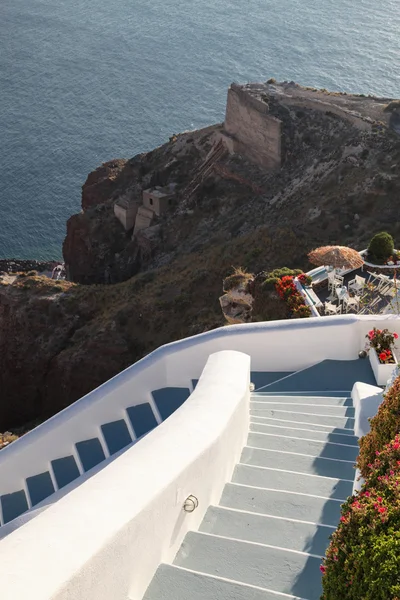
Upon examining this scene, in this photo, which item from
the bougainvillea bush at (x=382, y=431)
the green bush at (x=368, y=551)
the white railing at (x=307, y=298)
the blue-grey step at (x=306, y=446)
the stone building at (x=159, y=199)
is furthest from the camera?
the stone building at (x=159, y=199)

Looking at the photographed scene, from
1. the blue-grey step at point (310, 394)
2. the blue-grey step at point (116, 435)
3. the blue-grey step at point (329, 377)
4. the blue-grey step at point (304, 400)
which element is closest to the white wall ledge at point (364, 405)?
the blue-grey step at point (304, 400)

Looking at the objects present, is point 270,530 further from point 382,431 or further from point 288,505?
point 382,431

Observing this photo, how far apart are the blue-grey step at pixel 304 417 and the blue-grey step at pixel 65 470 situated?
2.66 m

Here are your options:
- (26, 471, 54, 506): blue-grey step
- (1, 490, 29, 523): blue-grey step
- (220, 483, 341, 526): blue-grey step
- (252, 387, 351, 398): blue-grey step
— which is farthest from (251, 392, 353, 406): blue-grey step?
(1, 490, 29, 523): blue-grey step

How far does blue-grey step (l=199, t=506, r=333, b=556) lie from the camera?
5.98 metres

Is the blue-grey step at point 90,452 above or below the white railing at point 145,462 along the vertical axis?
Answer: below

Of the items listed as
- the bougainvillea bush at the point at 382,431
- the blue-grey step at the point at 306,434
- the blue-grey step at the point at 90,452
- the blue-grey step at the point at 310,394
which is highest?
the bougainvillea bush at the point at 382,431

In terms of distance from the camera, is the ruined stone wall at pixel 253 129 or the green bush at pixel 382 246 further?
the ruined stone wall at pixel 253 129

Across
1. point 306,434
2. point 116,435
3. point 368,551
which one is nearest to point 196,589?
point 368,551

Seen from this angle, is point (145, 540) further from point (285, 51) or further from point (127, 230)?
point (285, 51)

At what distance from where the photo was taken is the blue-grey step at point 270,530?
235 inches

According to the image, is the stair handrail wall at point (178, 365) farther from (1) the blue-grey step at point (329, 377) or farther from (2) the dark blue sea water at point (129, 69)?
(2) the dark blue sea water at point (129, 69)

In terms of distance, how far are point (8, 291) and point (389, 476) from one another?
3062 centimetres

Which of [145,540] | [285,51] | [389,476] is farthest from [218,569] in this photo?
[285,51]
